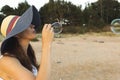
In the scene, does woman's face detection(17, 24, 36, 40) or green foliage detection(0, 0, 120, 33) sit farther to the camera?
green foliage detection(0, 0, 120, 33)

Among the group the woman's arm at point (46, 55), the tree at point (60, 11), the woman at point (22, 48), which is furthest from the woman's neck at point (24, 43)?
the tree at point (60, 11)

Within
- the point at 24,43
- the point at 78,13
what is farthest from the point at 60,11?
the point at 24,43

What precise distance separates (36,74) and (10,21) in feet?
1.14

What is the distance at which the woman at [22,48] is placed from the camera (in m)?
2.16

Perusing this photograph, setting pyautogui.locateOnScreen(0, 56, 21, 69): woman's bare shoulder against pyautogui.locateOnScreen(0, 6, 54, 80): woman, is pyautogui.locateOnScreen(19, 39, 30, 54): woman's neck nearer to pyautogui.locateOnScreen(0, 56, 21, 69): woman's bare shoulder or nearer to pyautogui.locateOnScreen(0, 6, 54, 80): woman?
pyautogui.locateOnScreen(0, 6, 54, 80): woman

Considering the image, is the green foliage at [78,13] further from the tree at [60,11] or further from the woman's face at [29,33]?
the woman's face at [29,33]

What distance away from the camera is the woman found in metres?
2.16

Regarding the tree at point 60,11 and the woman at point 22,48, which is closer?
the woman at point 22,48

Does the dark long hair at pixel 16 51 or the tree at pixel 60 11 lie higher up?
the dark long hair at pixel 16 51

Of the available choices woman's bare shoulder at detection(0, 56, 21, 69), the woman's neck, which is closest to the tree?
the woman's neck

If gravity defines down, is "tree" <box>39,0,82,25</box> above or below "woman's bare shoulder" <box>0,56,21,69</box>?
below

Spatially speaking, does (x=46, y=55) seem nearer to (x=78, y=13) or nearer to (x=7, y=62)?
(x=7, y=62)

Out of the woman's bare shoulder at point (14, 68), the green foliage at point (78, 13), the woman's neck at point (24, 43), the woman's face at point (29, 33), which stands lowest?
the green foliage at point (78, 13)

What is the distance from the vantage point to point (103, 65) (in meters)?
10.3
